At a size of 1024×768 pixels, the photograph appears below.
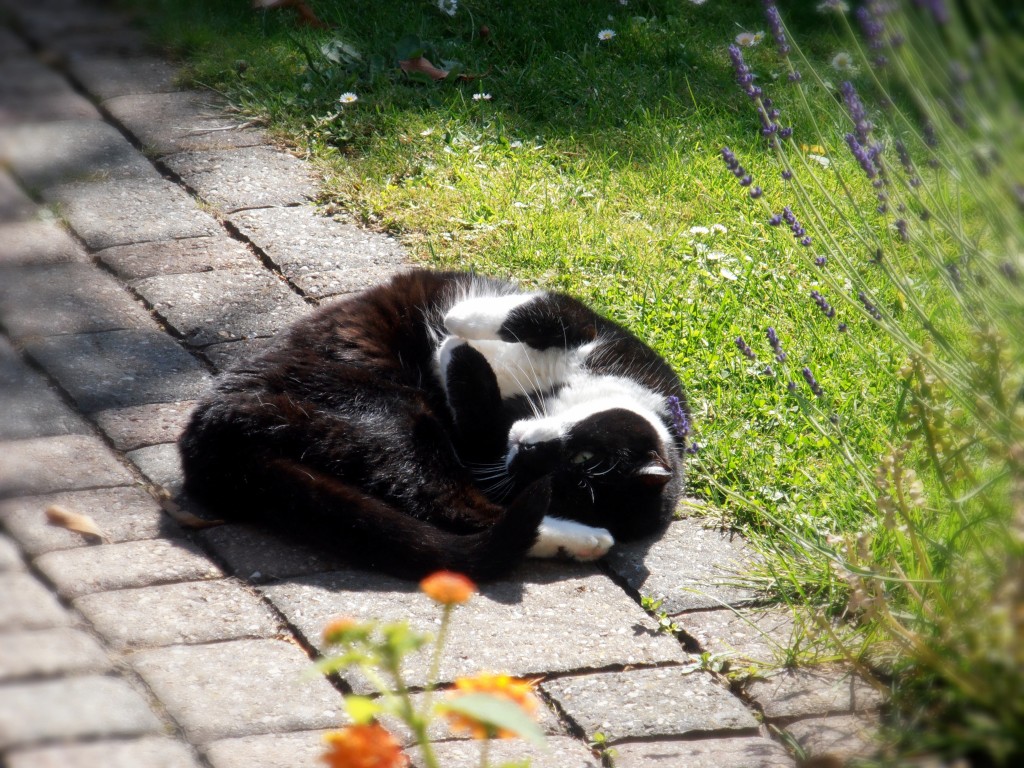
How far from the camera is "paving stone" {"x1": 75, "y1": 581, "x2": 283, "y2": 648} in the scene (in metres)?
2.01

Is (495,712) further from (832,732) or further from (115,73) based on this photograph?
(832,732)

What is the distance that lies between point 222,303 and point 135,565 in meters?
1.27

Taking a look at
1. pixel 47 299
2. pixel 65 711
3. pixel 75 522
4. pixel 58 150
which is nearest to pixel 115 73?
pixel 58 150

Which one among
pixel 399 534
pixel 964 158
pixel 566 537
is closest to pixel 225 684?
pixel 399 534

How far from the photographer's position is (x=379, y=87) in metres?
4.61

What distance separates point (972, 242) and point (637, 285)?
1.91m

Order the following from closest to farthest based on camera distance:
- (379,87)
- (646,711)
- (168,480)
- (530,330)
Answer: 1. (646,711)
2. (168,480)
3. (530,330)
4. (379,87)

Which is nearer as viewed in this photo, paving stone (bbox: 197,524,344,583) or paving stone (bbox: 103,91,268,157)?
paving stone (bbox: 103,91,268,157)

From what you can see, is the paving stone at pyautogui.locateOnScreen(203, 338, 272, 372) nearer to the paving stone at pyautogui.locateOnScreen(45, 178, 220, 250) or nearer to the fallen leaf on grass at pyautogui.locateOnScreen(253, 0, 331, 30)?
the paving stone at pyautogui.locateOnScreen(45, 178, 220, 250)

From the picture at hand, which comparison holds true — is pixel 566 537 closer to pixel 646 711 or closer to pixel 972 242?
pixel 646 711

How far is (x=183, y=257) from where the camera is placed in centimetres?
348

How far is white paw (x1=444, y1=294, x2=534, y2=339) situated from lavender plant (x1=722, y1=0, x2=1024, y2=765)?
3.03 feet

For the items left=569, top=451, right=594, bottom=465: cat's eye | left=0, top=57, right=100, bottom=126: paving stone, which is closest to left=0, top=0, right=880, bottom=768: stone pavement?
left=0, top=57, right=100, bottom=126: paving stone

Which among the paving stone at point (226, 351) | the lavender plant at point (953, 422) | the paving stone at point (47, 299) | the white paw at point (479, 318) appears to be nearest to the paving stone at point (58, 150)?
the paving stone at point (47, 299)
